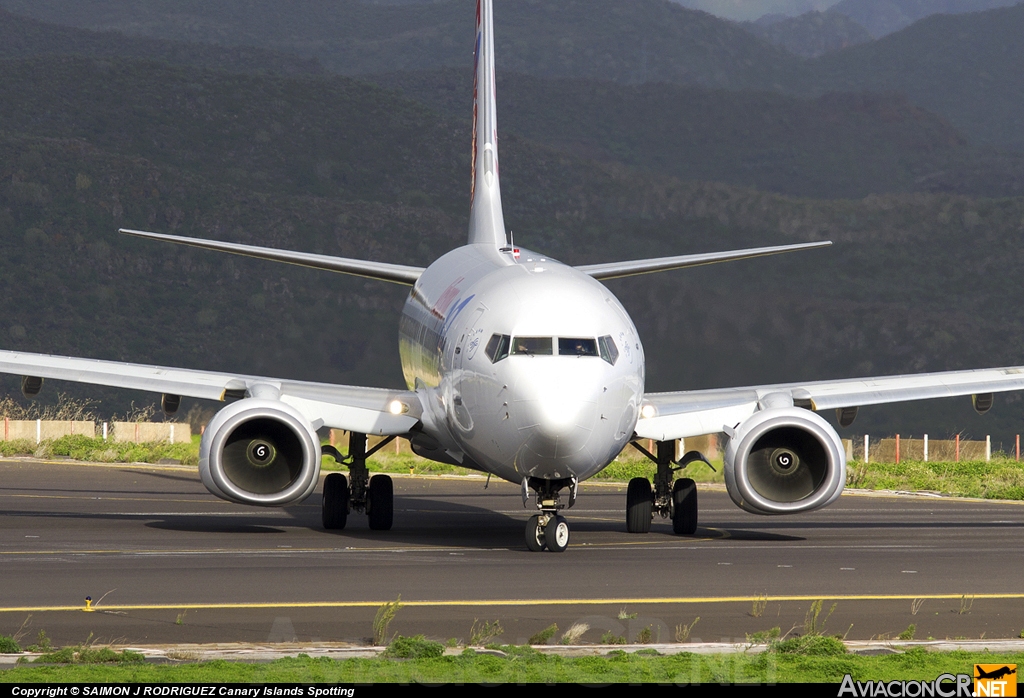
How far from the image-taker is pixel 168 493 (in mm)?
32406

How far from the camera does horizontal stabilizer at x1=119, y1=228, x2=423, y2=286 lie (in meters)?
24.8

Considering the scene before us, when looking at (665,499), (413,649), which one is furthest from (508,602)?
(665,499)

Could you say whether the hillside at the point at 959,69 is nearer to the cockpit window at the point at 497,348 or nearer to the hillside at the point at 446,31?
the hillside at the point at 446,31

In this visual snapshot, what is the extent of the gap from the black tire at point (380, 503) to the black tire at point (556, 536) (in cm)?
448

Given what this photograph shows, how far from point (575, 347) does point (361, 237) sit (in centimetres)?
8379

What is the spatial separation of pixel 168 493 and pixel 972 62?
444ft

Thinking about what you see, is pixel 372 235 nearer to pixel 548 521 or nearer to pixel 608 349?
pixel 548 521

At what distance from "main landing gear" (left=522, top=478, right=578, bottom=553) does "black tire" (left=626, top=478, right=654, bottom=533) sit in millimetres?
3989

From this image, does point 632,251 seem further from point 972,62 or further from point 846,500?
point 972,62

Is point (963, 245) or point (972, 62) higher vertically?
point (972, 62)

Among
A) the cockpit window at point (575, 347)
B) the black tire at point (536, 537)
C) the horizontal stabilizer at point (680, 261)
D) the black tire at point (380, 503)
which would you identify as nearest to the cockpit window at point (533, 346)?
the cockpit window at point (575, 347)

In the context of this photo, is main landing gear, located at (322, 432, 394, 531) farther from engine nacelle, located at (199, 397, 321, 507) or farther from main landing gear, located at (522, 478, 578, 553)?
main landing gear, located at (522, 478, 578, 553)

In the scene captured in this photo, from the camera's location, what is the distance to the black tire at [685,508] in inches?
929

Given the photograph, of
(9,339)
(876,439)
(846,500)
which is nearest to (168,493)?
(846,500)
